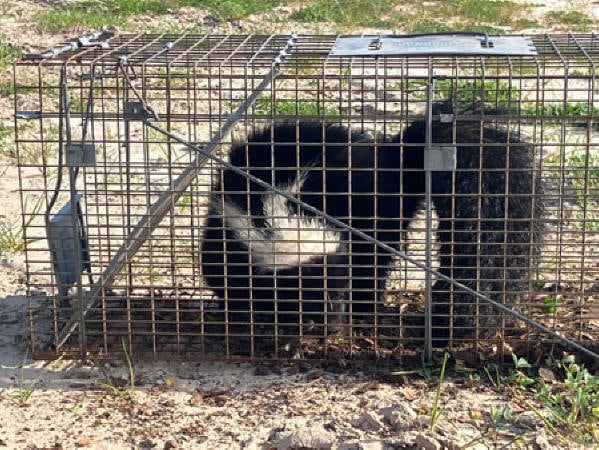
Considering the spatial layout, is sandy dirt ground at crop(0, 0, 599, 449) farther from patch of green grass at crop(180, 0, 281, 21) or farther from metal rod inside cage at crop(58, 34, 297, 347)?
patch of green grass at crop(180, 0, 281, 21)

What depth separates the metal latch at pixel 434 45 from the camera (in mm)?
4168

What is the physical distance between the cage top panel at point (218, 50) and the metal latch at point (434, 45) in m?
0.05

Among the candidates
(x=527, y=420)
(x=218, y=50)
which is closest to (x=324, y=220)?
(x=218, y=50)

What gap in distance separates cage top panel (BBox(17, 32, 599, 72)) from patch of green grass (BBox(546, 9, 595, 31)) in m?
8.74

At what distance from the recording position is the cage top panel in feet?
14.9

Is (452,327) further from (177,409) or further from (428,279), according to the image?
(177,409)

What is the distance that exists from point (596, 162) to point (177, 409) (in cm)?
418

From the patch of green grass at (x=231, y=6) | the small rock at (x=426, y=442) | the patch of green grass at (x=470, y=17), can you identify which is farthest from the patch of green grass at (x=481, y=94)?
the patch of green grass at (x=231, y=6)

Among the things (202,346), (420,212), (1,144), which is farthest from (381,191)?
(1,144)

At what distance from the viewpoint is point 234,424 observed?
4.04m

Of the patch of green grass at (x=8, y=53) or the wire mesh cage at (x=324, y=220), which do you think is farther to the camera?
the patch of green grass at (x=8, y=53)

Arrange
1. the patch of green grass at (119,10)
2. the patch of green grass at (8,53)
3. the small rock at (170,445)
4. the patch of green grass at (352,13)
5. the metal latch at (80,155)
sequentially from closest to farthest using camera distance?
the small rock at (170,445) → the metal latch at (80,155) → the patch of green grass at (8,53) → the patch of green grass at (119,10) → the patch of green grass at (352,13)

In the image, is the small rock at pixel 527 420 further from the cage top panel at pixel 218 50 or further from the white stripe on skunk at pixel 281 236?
the cage top panel at pixel 218 50

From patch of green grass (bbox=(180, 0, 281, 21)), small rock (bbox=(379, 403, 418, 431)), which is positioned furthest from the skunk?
patch of green grass (bbox=(180, 0, 281, 21))
